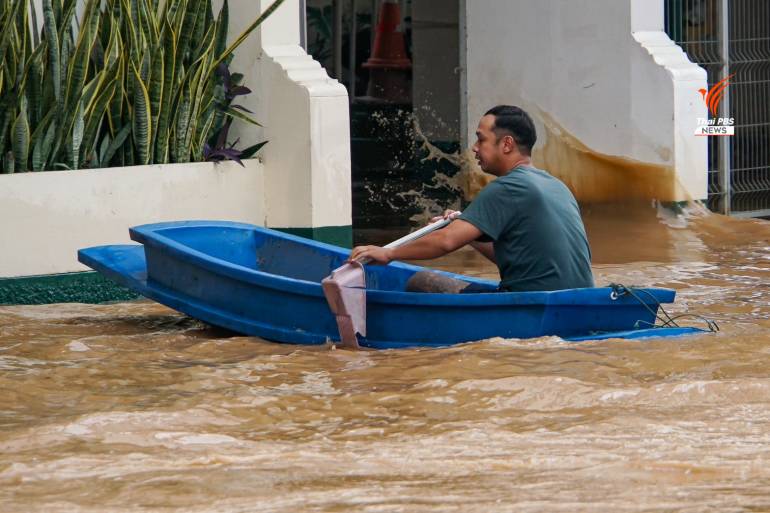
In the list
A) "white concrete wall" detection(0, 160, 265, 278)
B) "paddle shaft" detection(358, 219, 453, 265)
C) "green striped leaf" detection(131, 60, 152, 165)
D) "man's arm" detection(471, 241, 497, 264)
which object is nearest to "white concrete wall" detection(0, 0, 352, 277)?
"white concrete wall" detection(0, 160, 265, 278)

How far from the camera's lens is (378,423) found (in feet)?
15.1

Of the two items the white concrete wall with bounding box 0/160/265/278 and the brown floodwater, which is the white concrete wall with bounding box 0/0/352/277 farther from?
the brown floodwater

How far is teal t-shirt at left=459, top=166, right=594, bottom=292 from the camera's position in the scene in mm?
5773

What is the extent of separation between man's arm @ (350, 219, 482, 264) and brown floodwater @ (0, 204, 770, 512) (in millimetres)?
441

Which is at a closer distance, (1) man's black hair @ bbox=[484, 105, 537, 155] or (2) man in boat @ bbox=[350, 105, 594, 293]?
(2) man in boat @ bbox=[350, 105, 594, 293]

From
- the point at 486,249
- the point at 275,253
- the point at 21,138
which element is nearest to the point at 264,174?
the point at 275,253

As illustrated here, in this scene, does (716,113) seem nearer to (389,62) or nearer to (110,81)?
(389,62)

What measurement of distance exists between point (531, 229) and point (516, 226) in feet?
0.23

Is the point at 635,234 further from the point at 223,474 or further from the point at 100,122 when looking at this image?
the point at 223,474

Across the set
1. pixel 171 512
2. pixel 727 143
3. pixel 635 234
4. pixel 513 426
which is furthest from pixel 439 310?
pixel 727 143

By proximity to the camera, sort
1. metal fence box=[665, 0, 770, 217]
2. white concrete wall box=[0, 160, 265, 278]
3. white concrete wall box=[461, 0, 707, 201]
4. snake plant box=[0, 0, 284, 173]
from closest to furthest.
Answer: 1. white concrete wall box=[0, 160, 265, 278]
2. snake plant box=[0, 0, 284, 173]
3. white concrete wall box=[461, 0, 707, 201]
4. metal fence box=[665, 0, 770, 217]

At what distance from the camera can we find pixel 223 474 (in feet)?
12.8

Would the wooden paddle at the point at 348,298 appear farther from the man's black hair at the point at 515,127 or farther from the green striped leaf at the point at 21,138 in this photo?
the green striped leaf at the point at 21,138

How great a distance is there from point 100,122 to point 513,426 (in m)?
4.29
